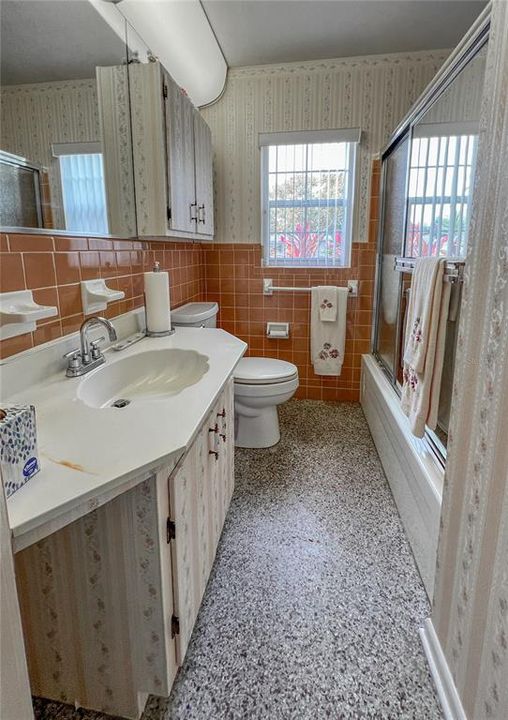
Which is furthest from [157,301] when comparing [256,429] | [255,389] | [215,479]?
[256,429]

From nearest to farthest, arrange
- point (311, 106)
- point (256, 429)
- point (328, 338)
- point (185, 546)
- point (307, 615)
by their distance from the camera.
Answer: point (185, 546) < point (307, 615) < point (256, 429) < point (311, 106) < point (328, 338)

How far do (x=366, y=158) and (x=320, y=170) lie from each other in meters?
0.31

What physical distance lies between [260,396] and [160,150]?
128 centimetres

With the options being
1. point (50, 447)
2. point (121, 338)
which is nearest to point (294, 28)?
point (121, 338)

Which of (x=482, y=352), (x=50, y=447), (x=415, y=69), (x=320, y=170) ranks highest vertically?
(x=415, y=69)

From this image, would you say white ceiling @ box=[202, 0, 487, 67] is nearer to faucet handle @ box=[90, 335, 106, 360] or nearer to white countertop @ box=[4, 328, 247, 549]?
faucet handle @ box=[90, 335, 106, 360]

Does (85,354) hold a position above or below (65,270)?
below

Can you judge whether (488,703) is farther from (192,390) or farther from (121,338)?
(121,338)

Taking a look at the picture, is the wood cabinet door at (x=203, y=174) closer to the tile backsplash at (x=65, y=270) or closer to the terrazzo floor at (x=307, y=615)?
the tile backsplash at (x=65, y=270)

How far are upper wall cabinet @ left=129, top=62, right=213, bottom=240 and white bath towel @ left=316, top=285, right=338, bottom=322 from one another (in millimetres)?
1155

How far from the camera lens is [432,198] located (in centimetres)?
189

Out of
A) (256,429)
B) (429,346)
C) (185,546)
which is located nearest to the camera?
(185,546)

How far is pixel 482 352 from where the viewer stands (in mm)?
890

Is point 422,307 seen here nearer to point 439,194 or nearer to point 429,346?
point 429,346
